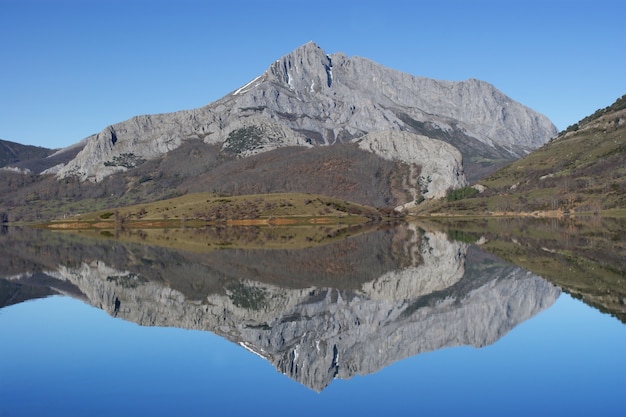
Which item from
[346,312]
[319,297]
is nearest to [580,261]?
[319,297]

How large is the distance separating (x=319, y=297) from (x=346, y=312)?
6.44 m

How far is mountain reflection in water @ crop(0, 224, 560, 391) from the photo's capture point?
3566 centimetres

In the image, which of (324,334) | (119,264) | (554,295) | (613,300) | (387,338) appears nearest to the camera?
(387,338)

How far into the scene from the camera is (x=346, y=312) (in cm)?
4444

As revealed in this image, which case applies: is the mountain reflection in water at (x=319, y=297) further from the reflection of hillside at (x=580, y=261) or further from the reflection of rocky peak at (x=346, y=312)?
the reflection of hillside at (x=580, y=261)

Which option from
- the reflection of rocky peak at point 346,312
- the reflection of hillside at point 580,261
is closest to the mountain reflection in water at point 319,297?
the reflection of rocky peak at point 346,312

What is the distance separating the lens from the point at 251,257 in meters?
83.8

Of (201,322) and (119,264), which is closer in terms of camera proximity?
(201,322)

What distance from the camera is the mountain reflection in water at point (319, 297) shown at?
117 feet

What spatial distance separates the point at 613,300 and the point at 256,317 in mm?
24353

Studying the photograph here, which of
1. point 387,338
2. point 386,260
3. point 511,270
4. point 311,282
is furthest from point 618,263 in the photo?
point 387,338

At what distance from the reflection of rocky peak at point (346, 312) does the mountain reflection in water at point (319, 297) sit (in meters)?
0.09

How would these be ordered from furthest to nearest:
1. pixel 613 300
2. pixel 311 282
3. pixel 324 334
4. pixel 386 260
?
1. pixel 386 260
2. pixel 311 282
3. pixel 613 300
4. pixel 324 334

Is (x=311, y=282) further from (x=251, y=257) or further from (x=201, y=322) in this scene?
(x=251, y=257)
